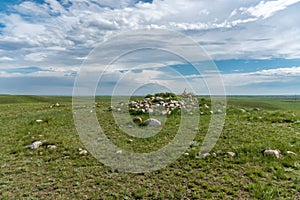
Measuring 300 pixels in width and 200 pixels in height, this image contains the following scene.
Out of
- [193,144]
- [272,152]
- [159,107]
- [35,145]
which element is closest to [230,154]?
[272,152]

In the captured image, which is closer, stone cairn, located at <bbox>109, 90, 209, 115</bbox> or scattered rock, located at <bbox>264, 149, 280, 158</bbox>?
scattered rock, located at <bbox>264, 149, 280, 158</bbox>

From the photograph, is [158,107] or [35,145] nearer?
[35,145]

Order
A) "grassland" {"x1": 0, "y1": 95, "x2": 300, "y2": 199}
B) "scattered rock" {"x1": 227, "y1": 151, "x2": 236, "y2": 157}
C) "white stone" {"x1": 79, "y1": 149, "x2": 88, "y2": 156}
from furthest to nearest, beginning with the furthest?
"white stone" {"x1": 79, "y1": 149, "x2": 88, "y2": 156}, "scattered rock" {"x1": 227, "y1": 151, "x2": 236, "y2": 157}, "grassland" {"x1": 0, "y1": 95, "x2": 300, "y2": 199}

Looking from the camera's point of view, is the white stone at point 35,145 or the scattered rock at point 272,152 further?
the white stone at point 35,145

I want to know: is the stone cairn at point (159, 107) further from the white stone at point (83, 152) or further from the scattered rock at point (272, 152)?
the scattered rock at point (272, 152)

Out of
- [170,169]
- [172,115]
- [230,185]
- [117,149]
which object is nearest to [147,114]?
[172,115]

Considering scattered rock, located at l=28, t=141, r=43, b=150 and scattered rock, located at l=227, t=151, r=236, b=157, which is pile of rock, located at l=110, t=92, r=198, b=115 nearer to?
scattered rock, located at l=28, t=141, r=43, b=150

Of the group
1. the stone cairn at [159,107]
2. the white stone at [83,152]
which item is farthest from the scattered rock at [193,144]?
the stone cairn at [159,107]

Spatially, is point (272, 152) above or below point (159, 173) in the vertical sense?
above

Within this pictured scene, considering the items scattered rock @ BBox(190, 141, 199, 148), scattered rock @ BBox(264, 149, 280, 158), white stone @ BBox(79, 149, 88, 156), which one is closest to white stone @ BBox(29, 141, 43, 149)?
white stone @ BBox(79, 149, 88, 156)

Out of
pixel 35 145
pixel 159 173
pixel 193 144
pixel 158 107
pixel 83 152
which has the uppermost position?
pixel 158 107

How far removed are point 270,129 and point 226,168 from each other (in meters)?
6.93

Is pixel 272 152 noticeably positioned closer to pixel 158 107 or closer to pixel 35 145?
pixel 35 145

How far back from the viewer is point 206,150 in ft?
33.9
